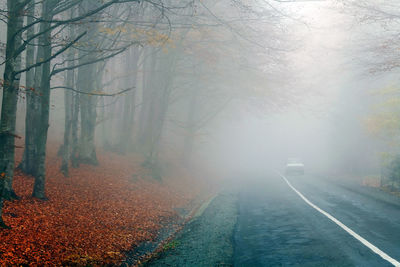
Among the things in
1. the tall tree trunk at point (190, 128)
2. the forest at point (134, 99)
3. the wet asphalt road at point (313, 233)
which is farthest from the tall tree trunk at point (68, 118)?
the tall tree trunk at point (190, 128)

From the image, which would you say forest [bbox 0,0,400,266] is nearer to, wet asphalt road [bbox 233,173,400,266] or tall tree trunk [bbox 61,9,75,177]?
tall tree trunk [bbox 61,9,75,177]

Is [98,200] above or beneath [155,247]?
above

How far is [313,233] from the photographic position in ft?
29.6

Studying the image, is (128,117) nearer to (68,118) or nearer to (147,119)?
(147,119)

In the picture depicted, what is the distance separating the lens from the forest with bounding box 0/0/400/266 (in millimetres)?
7695

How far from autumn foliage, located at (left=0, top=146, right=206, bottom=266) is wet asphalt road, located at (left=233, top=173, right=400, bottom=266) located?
2.69m

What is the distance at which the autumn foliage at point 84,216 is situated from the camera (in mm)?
6648

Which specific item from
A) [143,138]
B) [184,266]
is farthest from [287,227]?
[143,138]

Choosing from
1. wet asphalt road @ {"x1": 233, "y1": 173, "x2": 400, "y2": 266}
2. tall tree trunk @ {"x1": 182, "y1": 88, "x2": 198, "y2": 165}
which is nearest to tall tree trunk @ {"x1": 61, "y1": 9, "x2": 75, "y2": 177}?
wet asphalt road @ {"x1": 233, "y1": 173, "x2": 400, "y2": 266}

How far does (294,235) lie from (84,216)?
5390 millimetres

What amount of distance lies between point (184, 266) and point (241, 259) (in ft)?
3.76

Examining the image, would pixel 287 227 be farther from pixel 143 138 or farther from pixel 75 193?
pixel 143 138

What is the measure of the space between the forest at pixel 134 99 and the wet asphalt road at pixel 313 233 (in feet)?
8.11

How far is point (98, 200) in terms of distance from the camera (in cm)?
1141
